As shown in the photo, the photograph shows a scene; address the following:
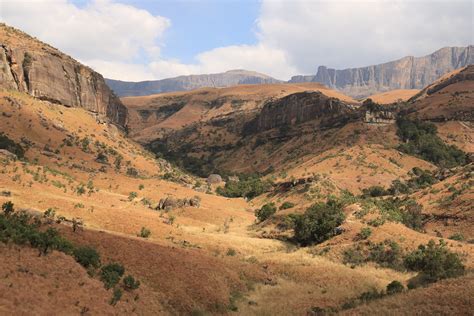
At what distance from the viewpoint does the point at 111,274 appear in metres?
17.5

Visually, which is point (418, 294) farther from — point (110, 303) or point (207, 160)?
point (207, 160)

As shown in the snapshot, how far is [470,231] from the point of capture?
36.3 meters

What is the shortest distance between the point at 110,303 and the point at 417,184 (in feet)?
177

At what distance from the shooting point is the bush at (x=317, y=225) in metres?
33.8

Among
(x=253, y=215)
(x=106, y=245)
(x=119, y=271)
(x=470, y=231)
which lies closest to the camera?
(x=119, y=271)

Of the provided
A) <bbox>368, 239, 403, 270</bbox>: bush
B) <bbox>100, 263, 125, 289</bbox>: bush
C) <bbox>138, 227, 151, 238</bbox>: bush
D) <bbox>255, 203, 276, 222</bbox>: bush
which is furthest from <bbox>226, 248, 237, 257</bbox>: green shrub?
<bbox>255, 203, 276, 222</bbox>: bush

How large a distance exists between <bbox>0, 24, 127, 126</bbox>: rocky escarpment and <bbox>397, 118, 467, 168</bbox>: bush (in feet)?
197

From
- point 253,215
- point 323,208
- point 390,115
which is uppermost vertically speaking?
point 390,115

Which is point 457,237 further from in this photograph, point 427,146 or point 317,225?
point 427,146

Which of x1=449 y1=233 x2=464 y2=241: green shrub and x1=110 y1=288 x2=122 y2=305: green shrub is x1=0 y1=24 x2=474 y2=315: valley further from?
x1=449 y1=233 x2=464 y2=241: green shrub

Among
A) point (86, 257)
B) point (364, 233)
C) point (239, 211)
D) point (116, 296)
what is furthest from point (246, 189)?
point (116, 296)

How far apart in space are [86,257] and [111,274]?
150cm

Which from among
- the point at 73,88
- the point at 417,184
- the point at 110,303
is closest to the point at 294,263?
the point at 110,303

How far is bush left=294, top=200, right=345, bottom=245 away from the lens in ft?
111
